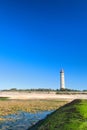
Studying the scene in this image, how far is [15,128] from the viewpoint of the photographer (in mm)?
29219

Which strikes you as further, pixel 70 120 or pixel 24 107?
pixel 24 107

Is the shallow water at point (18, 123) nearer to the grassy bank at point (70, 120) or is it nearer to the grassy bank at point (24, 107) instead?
the grassy bank at point (24, 107)

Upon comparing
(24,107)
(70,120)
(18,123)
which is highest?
(24,107)

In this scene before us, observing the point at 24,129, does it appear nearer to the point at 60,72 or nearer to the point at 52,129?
the point at 52,129

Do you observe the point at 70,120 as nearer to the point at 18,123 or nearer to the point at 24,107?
the point at 18,123

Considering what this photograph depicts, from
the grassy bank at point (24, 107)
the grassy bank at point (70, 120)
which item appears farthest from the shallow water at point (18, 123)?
the grassy bank at point (70, 120)

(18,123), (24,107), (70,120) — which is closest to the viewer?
(70,120)

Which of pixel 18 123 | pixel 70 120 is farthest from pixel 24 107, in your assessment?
pixel 70 120

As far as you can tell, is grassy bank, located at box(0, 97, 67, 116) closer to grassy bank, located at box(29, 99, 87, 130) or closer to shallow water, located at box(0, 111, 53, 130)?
shallow water, located at box(0, 111, 53, 130)

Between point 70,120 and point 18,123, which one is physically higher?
point 70,120

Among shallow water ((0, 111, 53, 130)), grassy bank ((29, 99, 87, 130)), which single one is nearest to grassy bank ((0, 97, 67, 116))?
shallow water ((0, 111, 53, 130))

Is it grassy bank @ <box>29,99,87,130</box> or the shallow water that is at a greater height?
grassy bank @ <box>29,99,87,130</box>

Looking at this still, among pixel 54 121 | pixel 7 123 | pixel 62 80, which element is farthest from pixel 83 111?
pixel 62 80

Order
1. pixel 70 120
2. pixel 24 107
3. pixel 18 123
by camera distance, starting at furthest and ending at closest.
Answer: pixel 24 107, pixel 18 123, pixel 70 120
